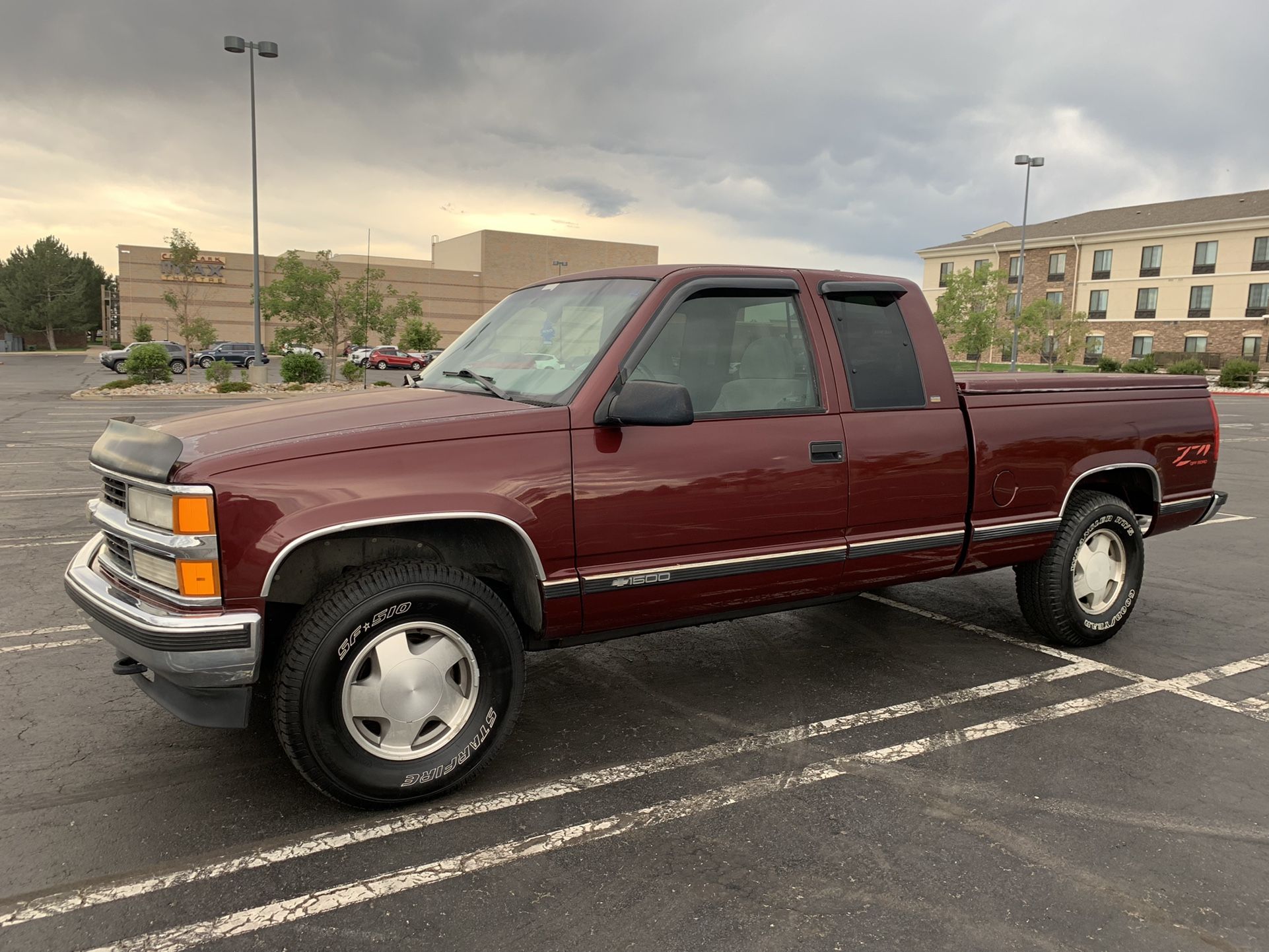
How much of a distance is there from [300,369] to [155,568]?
29559 mm

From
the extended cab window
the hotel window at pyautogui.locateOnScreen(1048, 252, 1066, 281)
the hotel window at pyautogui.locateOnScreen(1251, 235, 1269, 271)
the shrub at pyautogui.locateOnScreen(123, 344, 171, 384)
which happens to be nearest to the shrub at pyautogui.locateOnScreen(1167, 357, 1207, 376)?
the hotel window at pyautogui.locateOnScreen(1251, 235, 1269, 271)

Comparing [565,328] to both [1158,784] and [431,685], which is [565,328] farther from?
[1158,784]

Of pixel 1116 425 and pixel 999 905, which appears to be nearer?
pixel 999 905

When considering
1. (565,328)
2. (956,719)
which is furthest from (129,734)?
(956,719)

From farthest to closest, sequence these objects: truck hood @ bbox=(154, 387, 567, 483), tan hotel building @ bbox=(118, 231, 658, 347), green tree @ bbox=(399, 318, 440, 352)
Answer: tan hotel building @ bbox=(118, 231, 658, 347) → green tree @ bbox=(399, 318, 440, 352) → truck hood @ bbox=(154, 387, 567, 483)

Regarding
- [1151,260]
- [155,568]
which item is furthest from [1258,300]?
[155,568]

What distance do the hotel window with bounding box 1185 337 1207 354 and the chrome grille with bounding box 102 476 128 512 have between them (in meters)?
67.6

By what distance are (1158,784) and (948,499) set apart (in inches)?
58.8

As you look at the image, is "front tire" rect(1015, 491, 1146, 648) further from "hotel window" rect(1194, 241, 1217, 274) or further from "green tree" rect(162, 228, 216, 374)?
"hotel window" rect(1194, 241, 1217, 274)

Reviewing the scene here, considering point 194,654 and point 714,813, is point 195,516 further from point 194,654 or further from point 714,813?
point 714,813

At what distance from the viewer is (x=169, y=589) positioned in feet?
9.84

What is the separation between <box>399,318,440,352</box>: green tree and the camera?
44656 mm

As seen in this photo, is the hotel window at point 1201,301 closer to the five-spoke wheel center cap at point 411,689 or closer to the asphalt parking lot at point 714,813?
the asphalt parking lot at point 714,813

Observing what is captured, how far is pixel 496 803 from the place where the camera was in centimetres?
331
